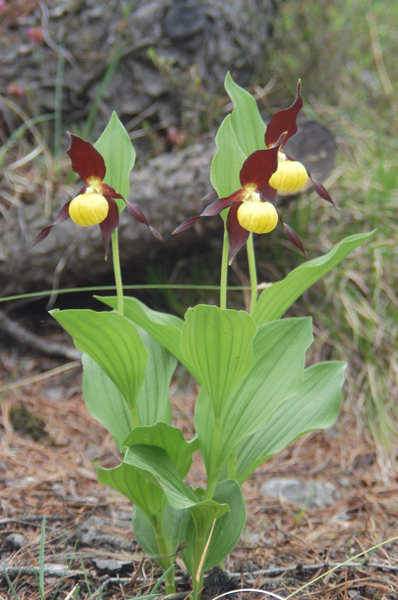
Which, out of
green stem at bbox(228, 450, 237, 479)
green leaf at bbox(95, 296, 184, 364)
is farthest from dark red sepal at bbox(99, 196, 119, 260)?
green stem at bbox(228, 450, 237, 479)

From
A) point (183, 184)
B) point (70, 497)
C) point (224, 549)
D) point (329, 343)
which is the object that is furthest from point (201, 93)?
point (224, 549)

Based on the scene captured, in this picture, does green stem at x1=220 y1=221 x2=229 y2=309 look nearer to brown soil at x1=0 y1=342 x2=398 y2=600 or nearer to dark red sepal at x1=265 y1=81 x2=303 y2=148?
dark red sepal at x1=265 y1=81 x2=303 y2=148

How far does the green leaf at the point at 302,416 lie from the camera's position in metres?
1.36

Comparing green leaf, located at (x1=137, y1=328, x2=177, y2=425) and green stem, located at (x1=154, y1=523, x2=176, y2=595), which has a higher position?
green leaf, located at (x1=137, y1=328, x2=177, y2=425)

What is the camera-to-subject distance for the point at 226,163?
3.78 ft

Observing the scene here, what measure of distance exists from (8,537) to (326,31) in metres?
3.94

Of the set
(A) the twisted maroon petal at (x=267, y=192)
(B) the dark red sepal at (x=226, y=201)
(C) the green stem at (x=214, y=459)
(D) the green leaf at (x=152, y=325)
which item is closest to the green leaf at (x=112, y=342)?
(D) the green leaf at (x=152, y=325)

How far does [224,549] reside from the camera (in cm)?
127

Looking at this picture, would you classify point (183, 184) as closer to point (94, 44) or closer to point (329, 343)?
point (329, 343)

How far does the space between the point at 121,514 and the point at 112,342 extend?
34.6 inches

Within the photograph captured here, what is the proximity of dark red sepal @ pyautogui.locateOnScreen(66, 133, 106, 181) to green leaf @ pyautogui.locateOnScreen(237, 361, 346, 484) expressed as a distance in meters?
0.80

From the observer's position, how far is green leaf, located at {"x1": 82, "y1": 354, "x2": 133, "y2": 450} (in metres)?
1.34

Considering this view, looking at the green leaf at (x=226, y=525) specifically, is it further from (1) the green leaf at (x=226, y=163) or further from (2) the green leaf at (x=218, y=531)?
(1) the green leaf at (x=226, y=163)

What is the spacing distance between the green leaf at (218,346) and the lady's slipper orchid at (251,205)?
6.2 inches
